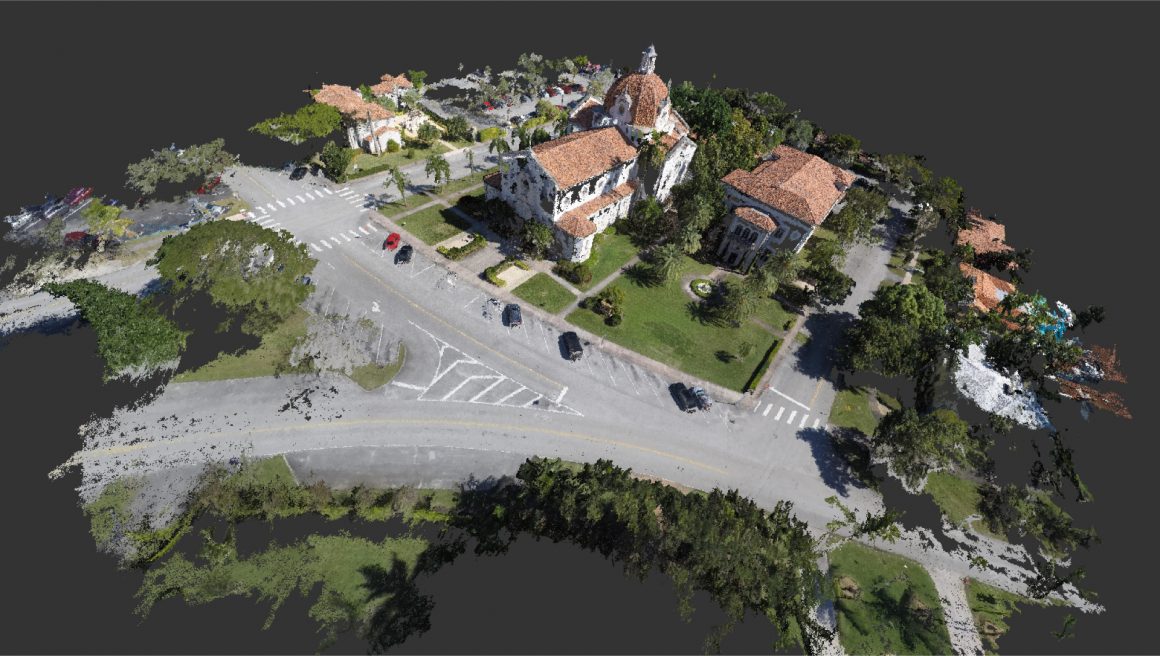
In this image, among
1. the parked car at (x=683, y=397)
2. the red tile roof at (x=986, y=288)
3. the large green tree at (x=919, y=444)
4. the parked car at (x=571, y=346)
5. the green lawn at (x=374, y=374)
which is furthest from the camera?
the red tile roof at (x=986, y=288)

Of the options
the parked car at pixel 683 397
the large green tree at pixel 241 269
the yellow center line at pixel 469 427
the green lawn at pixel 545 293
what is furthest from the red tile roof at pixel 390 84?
the parked car at pixel 683 397

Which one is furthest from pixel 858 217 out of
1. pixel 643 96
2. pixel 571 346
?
pixel 571 346

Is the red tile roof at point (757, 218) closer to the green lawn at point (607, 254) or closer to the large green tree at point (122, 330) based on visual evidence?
the green lawn at point (607, 254)

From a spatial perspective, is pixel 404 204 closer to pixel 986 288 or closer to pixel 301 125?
pixel 301 125

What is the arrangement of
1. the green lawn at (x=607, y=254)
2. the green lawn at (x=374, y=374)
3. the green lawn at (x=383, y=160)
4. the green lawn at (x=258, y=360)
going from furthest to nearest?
the green lawn at (x=383, y=160)
the green lawn at (x=607, y=254)
the green lawn at (x=374, y=374)
the green lawn at (x=258, y=360)

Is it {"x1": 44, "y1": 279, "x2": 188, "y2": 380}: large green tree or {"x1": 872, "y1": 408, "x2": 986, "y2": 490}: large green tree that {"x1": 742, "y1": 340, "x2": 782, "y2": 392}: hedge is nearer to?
{"x1": 872, "y1": 408, "x2": 986, "y2": 490}: large green tree

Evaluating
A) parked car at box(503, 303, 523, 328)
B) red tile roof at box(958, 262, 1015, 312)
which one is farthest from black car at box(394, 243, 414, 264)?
red tile roof at box(958, 262, 1015, 312)

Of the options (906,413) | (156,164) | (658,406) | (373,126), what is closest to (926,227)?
A: (906,413)
